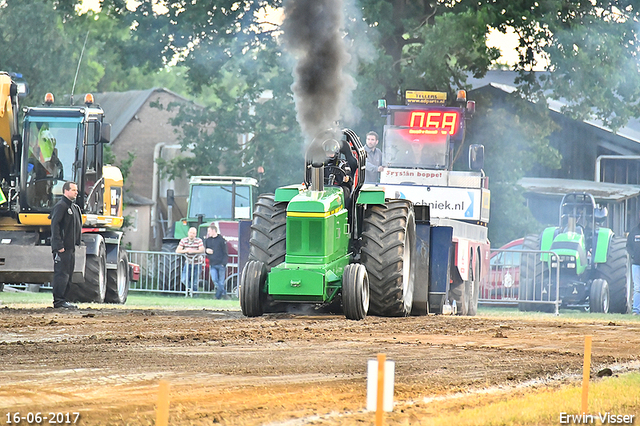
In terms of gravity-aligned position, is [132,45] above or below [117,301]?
above

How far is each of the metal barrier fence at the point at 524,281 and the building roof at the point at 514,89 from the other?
11377 millimetres

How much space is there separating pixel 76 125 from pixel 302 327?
7.54 metres

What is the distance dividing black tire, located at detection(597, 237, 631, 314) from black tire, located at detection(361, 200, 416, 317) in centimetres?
878

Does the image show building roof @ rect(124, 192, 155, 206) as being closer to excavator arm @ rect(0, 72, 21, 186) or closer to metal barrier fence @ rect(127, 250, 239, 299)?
metal barrier fence @ rect(127, 250, 239, 299)

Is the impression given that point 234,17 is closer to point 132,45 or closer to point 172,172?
point 132,45

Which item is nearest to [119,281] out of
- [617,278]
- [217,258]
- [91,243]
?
[91,243]

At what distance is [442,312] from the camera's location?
648 inches

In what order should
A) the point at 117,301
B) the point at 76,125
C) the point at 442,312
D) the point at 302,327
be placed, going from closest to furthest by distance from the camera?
the point at 302,327
the point at 442,312
the point at 76,125
the point at 117,301

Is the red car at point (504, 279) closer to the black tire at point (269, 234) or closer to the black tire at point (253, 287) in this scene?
the black tire at point (269, 234)

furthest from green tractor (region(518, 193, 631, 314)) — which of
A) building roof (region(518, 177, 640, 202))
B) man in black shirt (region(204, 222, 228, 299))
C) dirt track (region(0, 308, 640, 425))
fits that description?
building roof (region(518, 177, 640, 202))

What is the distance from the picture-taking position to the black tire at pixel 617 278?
2166 centimetres

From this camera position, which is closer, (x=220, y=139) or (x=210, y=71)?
(x=210, y=71)

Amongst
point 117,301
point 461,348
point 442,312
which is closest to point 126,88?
point 117,301

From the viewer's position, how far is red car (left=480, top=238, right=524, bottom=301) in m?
21.7
